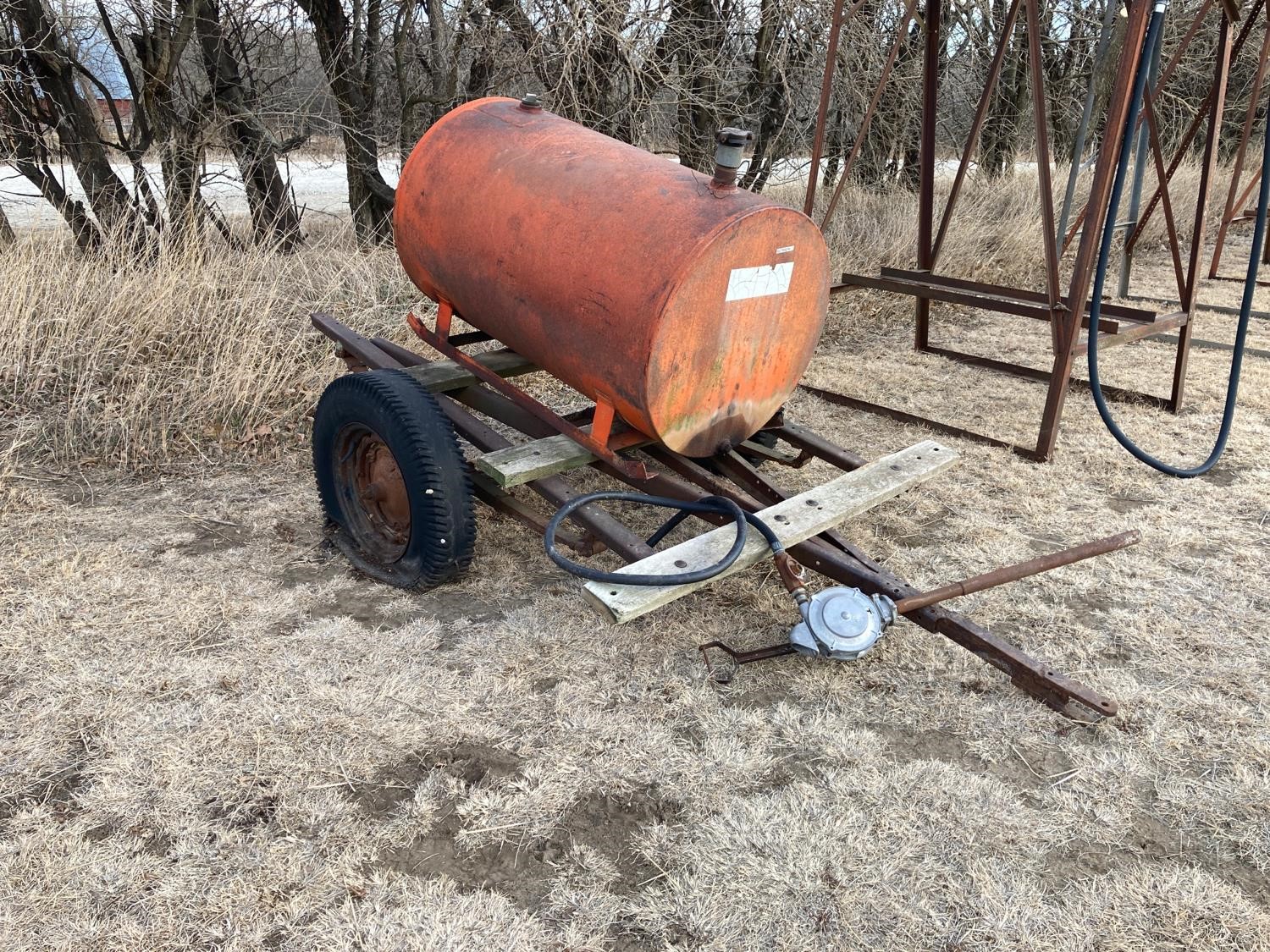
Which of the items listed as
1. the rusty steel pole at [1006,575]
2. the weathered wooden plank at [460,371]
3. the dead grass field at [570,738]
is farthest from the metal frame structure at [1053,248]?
the weathered wooden plank at [460,371]

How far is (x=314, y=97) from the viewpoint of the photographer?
7.14 meters

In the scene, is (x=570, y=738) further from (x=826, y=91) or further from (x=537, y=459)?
(x=826, y=91)

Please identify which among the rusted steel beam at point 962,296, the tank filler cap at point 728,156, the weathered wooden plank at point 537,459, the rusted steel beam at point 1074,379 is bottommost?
the rusted steel beam at point 1074,379

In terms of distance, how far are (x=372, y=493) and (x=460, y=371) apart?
22.3 inches

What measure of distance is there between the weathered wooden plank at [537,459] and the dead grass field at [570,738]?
18.9 inches

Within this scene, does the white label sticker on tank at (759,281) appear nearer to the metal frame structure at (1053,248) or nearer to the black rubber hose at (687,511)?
the black rubber hose at (687,511)

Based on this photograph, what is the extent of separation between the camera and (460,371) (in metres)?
3.29

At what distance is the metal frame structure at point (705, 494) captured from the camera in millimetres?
2398

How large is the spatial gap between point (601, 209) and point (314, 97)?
5657mm

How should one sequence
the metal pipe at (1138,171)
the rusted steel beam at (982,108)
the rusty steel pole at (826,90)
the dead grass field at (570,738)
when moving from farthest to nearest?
the metal pipe at (1138,171) < the rusted steel beam at (982,108) < the rusty steel pole at (826,90) < the dead grass field at (570,738)

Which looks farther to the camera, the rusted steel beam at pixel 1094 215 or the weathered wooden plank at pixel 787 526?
the rusted steel beam at pixel 1094 215

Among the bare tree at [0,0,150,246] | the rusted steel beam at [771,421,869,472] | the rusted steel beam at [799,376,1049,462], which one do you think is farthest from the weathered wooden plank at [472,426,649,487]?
the bare tree at [0,0,150,246]

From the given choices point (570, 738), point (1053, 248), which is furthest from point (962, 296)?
point (570, 738)

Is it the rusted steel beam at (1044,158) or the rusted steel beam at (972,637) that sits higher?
the rusted steel beam at (1044,158)
